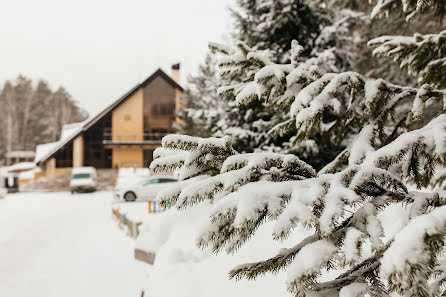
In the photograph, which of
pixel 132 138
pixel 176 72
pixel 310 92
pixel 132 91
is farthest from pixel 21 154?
pixel 310 92

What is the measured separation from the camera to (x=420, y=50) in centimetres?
318

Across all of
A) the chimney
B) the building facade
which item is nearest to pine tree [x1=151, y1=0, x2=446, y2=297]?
the building facade

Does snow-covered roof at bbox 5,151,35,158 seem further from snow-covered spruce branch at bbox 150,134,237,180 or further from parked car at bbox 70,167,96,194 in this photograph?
snow-covered spruce branch at bbox 150,134,237,180

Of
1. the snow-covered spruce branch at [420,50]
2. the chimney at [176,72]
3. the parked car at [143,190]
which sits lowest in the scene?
the parked car at [143,190]

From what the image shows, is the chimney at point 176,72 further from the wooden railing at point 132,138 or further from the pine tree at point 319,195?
the pine tree at point 319,195

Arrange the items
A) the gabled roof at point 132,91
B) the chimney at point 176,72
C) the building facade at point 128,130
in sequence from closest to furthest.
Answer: the gabled roof at point 132,91
the building facade at point 128,130
the chimney at point 176,72

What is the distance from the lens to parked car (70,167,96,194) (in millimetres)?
23641

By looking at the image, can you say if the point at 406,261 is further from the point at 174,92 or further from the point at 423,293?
the point at 174,92

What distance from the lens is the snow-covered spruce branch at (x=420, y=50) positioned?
3.04 metres

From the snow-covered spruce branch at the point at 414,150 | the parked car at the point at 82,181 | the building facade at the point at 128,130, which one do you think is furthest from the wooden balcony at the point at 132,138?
the snow-covered spruce branch at the point at 414,150

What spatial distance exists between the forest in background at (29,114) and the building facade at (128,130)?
3129 cm

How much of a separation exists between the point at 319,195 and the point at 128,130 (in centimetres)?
3543

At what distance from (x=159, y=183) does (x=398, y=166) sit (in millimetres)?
17708

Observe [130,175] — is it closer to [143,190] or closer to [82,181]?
[82,181]
